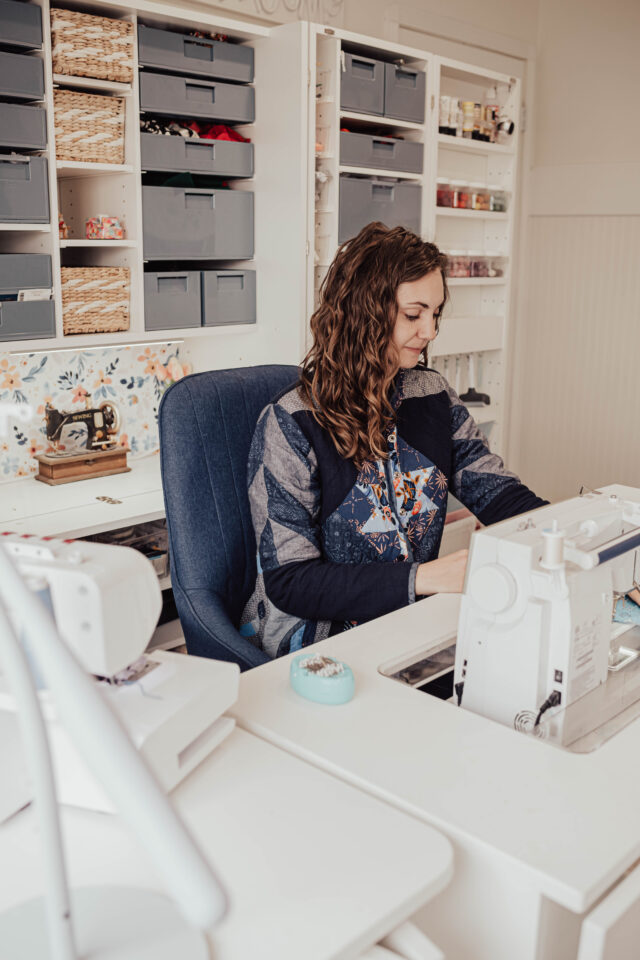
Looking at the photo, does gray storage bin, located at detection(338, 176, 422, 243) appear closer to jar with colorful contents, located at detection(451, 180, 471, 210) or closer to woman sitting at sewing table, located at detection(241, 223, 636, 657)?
jar with colorful contents, located at detection(451, 180, 471, 210)

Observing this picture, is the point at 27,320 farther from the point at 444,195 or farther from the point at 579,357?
the point at 579,357

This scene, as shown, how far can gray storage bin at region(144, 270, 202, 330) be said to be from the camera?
8.67 ft

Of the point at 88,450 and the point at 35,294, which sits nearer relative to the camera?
the point at 35,294

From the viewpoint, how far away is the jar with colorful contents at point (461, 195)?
335 cm

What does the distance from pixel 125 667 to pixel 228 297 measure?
202cm

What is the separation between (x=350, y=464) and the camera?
1.76 metres

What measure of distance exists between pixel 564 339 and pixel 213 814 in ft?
11.8

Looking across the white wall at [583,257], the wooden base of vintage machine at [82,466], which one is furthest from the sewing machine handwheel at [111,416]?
the white wall at [583,257]

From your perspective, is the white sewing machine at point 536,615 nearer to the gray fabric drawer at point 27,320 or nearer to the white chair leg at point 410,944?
the white chair leg at point 410,944

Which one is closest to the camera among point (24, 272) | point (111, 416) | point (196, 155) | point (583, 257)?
point (24, 272)

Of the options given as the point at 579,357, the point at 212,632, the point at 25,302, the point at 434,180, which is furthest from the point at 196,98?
the point at 579,357

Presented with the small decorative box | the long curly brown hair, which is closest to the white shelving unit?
the small decorative box

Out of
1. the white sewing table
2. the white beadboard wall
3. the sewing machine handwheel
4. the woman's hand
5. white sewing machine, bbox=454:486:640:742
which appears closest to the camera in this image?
the white sewing table

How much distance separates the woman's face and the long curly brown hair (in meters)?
0.01
